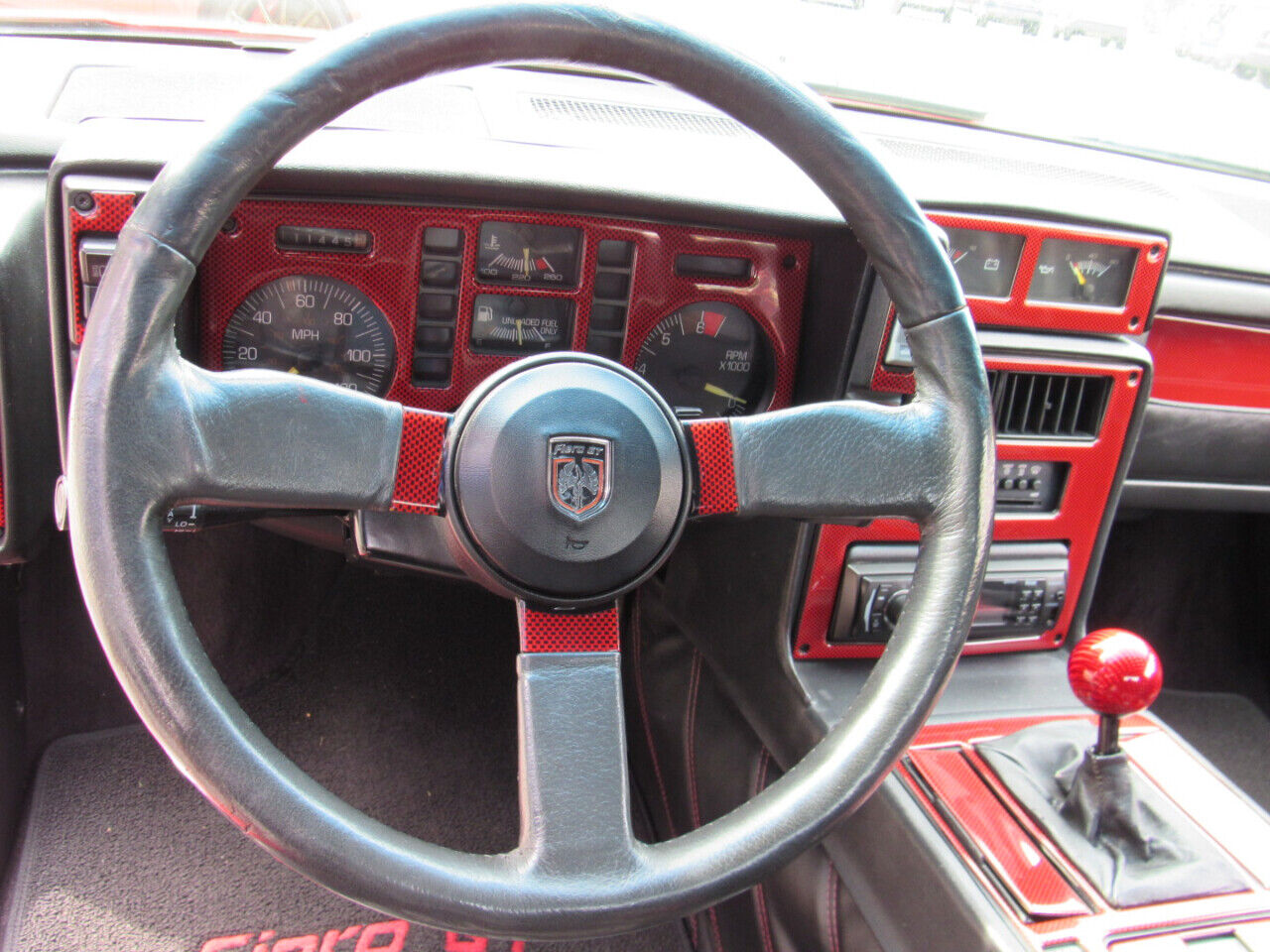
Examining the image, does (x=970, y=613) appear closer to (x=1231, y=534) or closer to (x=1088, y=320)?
(x=1088, y=320)

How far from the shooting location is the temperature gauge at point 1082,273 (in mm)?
1374

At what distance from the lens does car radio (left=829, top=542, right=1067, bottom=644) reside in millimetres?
1415

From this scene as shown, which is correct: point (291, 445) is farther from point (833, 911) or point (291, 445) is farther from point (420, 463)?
point (833, 911)

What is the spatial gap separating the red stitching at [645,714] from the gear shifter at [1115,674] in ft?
3.03

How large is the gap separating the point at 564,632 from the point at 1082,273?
3.14ft

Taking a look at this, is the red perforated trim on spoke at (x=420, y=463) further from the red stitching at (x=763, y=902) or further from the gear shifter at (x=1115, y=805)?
the red stitching at (x=763, y=902)

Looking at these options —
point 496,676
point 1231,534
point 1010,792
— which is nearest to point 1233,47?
point 1231,534

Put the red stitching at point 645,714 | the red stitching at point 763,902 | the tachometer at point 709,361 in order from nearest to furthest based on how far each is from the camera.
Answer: the tachometer at point 709,361 → the red stitching at point 763,902 → the red stitching at point 645,714

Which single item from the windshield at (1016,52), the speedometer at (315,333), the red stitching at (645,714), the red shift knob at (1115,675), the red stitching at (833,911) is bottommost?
the red stitching at (645,714)

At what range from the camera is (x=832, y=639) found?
1445 mm

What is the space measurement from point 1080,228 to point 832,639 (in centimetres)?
65

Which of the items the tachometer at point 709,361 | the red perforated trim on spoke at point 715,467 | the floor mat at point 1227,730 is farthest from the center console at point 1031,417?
the floor mat at point 1227,730

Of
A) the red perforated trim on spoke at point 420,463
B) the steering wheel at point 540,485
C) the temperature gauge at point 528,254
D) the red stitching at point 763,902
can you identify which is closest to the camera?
the steering wheel at point 540,485

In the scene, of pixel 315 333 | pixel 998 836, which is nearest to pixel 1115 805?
pixel 998 836
